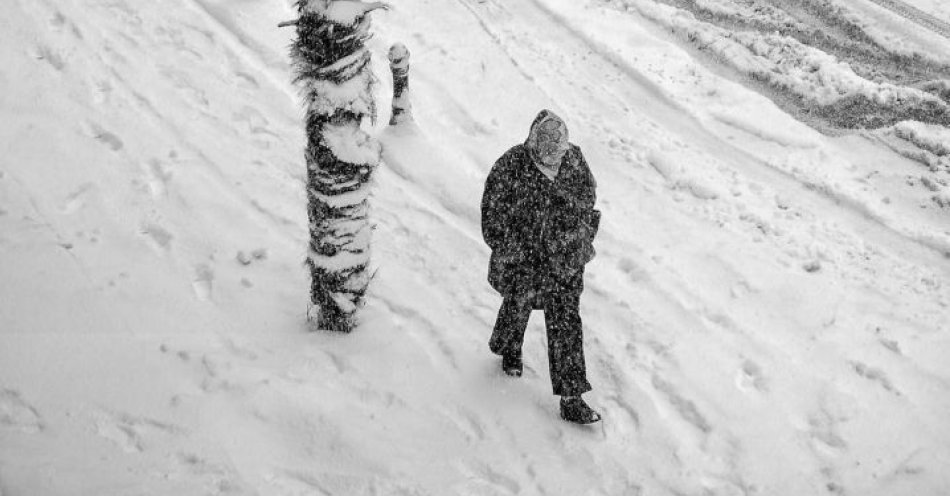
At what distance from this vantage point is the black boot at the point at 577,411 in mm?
4609

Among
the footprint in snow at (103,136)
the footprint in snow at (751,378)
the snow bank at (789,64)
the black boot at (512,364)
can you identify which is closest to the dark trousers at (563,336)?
the black boot at (512,364)

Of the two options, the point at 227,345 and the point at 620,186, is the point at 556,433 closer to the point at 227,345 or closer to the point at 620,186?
the point at 227,345

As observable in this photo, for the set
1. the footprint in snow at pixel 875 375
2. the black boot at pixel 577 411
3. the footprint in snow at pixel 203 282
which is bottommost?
the footprint in snow at pixel 203 282

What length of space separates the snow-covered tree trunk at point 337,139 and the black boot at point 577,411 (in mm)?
1677

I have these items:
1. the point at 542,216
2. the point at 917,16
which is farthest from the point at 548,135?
the point at 917,16

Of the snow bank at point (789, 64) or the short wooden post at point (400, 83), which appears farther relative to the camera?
the snow bank at point (789, 64)

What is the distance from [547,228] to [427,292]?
5.80 ft

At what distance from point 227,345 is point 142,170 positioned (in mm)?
2518

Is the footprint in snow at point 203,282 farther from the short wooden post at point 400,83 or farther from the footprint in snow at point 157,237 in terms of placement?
the short wooden post at point 400,83

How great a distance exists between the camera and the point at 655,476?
14.7 ft

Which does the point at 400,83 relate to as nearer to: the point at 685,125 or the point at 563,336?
the point at 685,125

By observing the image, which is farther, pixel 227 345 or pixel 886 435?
pixel 886 435

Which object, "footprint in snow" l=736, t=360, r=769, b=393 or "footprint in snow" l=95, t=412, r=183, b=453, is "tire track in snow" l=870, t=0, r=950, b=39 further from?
"footprint in snow" l=95, t=412, r=183, b=453

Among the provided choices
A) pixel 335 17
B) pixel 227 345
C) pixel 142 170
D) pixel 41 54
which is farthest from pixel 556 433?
pixel 41 54
